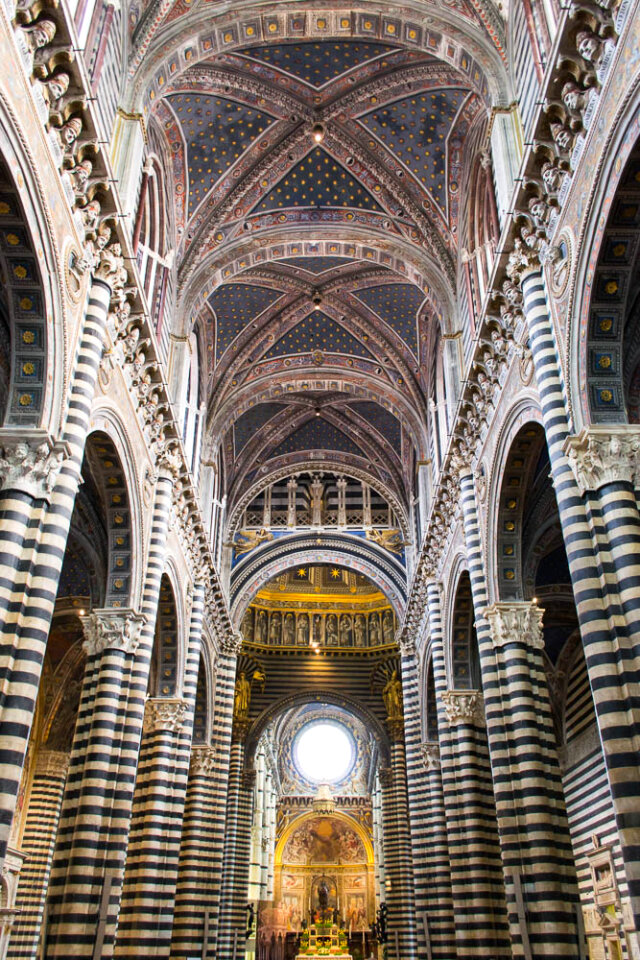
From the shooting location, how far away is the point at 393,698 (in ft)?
117

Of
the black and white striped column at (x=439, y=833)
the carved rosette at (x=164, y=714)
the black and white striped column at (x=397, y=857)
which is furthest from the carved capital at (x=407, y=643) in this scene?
the carved rosette at (x=164, y=714)

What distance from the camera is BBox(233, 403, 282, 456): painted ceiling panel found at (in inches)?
1125

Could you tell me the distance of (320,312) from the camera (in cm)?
2412

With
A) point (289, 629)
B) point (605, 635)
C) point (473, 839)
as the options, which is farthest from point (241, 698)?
point (605, 635)

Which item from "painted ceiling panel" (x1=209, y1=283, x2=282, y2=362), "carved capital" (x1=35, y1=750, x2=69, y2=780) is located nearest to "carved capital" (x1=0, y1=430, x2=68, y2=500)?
"painted ceiling panel" (x1=209, y1=283, x2=282, y2=362)

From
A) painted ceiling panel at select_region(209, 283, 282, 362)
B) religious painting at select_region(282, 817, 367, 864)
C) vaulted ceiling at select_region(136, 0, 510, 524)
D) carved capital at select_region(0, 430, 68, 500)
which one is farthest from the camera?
religious painting at select_region(282, 817, 367, 864)

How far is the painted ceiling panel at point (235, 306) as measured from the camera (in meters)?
23.1

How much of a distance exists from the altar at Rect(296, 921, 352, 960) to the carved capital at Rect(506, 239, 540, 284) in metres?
32.1

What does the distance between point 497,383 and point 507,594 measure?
12.7ft

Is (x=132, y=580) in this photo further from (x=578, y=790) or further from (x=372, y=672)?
(x=372, y=672)

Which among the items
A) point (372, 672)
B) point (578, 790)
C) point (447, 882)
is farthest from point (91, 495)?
point (372, 672)

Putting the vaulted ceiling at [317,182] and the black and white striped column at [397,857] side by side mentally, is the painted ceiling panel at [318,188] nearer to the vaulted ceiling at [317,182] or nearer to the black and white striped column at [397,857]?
the vaulted ceiling at [317,182]

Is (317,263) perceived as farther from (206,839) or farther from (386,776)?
(386,776)

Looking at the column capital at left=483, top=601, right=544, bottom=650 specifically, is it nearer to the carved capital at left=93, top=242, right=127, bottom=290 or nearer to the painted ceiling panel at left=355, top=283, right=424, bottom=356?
the carved capital at left=93, top=242, right=127, bottom=290
